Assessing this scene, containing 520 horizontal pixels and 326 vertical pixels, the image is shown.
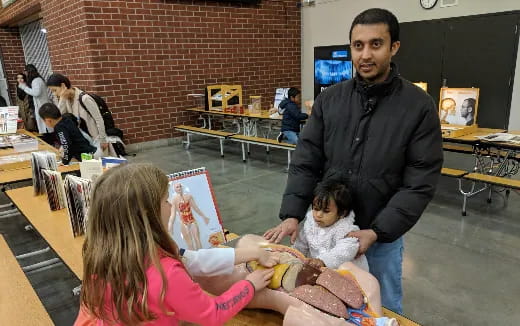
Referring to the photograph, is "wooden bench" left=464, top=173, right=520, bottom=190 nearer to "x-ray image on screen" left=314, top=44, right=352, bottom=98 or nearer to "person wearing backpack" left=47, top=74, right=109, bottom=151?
"person wearing backpack" left=47, top=74, right=109, bottom=151

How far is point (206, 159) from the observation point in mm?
6227

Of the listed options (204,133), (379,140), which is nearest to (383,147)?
(379,140)

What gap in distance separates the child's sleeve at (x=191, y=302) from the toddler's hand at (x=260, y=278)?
0.12 meters

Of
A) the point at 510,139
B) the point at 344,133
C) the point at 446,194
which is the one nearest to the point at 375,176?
the point at 344,133

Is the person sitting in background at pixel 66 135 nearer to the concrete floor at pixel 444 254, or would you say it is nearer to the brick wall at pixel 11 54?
the concrete floor at pixel 444 254

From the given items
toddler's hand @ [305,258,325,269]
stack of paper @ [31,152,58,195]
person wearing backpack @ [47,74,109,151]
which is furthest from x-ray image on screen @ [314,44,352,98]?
toddler's hand @ [305,258,325,269]

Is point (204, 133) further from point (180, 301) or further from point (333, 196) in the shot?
point (180, 301)

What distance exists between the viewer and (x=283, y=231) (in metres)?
1.50

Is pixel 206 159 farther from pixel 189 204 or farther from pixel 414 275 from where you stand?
pixel 189 204

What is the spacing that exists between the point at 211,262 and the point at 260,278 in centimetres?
17

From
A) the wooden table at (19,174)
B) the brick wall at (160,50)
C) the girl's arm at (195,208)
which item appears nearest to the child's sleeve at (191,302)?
the girl's arm at (195,208)

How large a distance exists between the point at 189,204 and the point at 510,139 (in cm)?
336

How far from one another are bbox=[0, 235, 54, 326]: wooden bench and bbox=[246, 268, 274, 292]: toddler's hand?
0.85 metres

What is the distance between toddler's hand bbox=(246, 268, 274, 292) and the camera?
3.96ft
